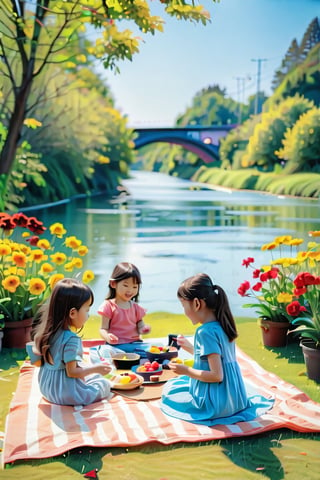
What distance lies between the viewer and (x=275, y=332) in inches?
138

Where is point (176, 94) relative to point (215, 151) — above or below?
below

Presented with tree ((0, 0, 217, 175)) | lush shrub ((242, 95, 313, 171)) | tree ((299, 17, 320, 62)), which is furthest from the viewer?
lush shrub ((242, 95, 313, 171))

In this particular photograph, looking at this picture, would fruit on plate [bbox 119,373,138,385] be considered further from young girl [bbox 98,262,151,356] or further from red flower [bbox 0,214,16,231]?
red flower [bbox 0,214,16,231]

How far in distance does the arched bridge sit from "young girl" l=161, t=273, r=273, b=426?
24215 mm

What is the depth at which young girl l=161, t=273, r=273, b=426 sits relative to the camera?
234 centimetres

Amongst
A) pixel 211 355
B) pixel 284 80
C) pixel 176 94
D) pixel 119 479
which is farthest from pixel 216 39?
pixel 284 80

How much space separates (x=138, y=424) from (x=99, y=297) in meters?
3.04

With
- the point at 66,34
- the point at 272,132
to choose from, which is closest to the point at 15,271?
the point at 66,34

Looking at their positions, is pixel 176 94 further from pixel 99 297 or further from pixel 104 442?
pixel 104 442

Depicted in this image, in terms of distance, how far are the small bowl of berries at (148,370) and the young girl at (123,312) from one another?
31 cm

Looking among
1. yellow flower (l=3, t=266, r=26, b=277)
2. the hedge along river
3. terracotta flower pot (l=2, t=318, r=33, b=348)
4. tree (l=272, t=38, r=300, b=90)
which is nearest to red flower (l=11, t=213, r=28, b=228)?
yellow flower (l=3, t=266, r=26, b=277)

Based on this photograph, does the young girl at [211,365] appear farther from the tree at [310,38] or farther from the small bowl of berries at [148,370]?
the tree at [310,38]

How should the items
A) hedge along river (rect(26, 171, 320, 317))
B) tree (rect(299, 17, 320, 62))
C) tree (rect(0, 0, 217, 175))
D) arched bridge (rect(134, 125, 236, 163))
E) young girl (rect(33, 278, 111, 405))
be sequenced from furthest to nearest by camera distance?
arched bridge (rect(134, 125, 236, 163)) < tree (rect(299, 17, 320, 62)) < hedge along river (rect(26, 171, 320, 317)) < tree (rect(0, 0, 217, 175)) < young girl (rect(33, 278, 111, 405))

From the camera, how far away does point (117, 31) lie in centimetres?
611
